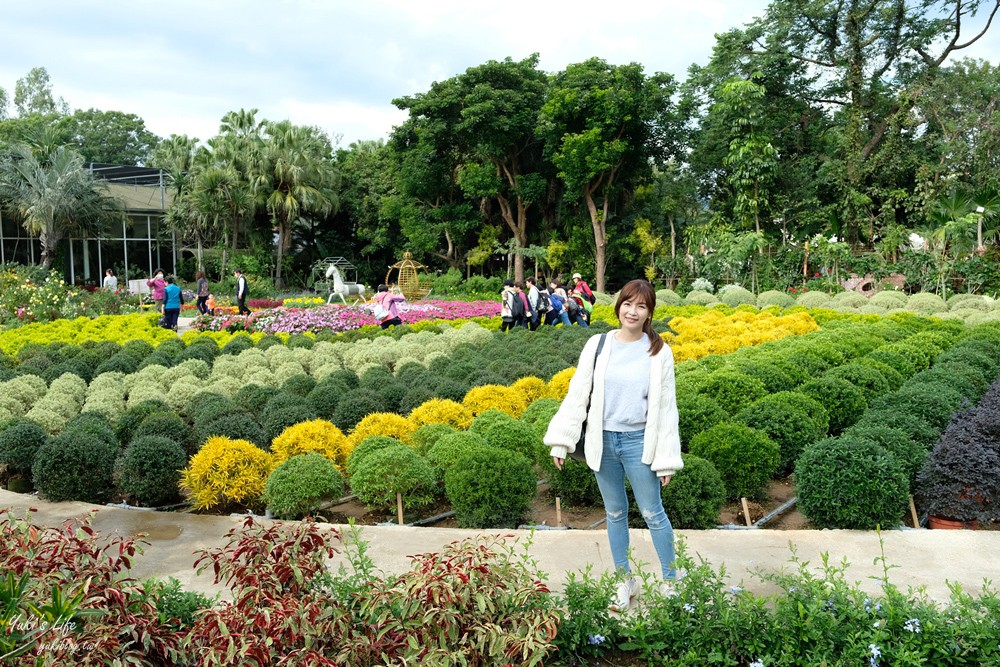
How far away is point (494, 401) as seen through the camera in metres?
6.84

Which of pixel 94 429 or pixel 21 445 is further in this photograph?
pixel 21 445

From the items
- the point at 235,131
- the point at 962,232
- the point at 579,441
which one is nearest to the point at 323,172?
the point at 235,131

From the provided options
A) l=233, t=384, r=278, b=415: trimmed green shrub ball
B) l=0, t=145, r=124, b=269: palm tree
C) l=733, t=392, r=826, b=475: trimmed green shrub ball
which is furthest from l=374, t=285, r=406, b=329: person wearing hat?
l=0, t=145, r=124, b=269: palm tree

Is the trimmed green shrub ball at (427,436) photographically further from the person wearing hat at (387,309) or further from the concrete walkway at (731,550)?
the person wearing hat at (387,309)

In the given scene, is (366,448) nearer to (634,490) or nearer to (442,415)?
(442,415)

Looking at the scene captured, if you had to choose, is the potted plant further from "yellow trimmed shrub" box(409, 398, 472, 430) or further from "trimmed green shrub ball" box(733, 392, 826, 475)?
"yellow trimmed shrub" box(409, 398, 472, 430)

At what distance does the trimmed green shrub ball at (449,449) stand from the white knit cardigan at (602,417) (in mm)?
1732

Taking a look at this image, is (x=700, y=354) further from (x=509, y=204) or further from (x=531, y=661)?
(x=509, y=204)

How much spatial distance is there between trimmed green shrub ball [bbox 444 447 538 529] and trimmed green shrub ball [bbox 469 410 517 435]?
0.90 meters

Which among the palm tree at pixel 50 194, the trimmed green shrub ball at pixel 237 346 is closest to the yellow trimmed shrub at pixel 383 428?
the trimmed green shrub ball at pixel 237 346

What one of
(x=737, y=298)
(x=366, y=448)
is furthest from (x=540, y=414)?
(x=737, y=298)

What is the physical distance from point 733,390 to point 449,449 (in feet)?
8.34

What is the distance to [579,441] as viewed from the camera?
11.5ft

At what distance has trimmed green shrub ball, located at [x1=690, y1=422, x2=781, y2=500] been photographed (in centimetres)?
512
